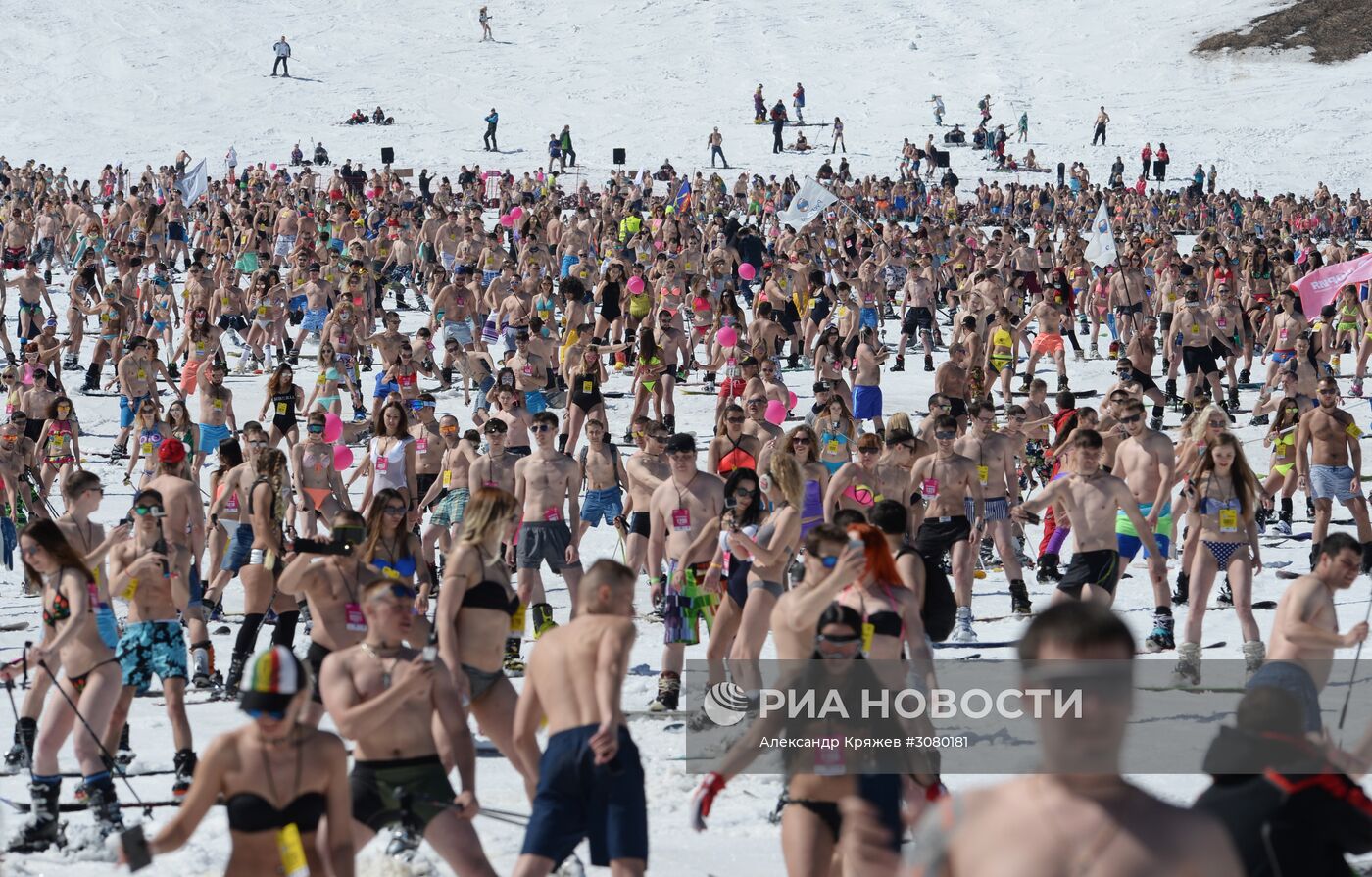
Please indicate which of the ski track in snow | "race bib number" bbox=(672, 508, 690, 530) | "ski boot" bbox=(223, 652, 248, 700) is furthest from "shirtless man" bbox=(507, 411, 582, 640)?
the ski track in snow

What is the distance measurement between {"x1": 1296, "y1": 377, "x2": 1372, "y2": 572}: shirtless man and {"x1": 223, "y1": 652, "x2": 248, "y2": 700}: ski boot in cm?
725

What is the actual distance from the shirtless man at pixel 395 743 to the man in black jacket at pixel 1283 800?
236 cm

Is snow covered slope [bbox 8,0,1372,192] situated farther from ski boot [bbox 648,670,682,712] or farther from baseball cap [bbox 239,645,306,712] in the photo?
baseball cap [bbox 239,645,306,712]

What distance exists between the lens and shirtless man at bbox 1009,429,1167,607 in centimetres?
938

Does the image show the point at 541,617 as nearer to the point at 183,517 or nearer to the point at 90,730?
the point at 183,517

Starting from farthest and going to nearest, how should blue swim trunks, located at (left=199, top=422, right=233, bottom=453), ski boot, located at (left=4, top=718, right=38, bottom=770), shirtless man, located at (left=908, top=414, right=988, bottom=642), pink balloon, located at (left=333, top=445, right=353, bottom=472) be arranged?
blue swim trunks, located at (left=199, top=422, right=233, bottom=453) < pink balloon, located at (left=333, top=445, right=353, bottom=472) < shirtless man, located at (left=908, top=414, right=988, bottom=642) < ski boot, located at (left=4, top=718, right=38, bottom=770)

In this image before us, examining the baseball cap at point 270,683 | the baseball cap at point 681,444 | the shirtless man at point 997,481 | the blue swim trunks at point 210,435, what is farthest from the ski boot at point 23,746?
the blue swim trunks at point 210,435

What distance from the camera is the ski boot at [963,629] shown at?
398 inches

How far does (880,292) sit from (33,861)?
16819mm

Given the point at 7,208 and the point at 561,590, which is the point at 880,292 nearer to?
the point at 561,590

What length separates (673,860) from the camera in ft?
21.5

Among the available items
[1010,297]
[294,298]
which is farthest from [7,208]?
[1010,297]

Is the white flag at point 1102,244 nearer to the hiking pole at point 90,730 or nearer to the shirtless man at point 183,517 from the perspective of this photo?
the shirtless man at point 183,517

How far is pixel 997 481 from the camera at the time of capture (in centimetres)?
1117
